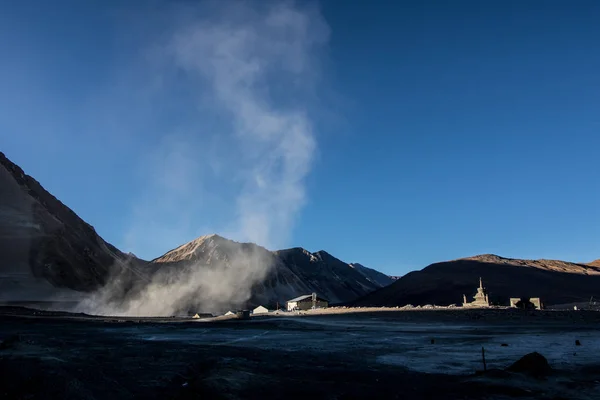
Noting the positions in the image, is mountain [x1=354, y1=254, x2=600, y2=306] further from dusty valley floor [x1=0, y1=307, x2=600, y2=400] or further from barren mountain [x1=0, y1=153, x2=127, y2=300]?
dusty valley floor [x1=0, y1=307, x2=600, y2=400]

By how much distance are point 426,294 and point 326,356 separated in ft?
427

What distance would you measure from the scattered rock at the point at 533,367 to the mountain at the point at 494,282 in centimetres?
11136

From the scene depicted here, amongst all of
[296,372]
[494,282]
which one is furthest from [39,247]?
[296,372]

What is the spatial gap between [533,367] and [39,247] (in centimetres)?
14742

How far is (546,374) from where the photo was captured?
1278 cm

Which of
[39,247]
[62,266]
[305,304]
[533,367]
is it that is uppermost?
[39,247]

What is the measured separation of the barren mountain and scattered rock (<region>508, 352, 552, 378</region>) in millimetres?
125725

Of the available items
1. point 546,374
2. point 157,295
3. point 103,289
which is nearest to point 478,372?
point 546,374

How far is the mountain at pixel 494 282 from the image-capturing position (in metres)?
126

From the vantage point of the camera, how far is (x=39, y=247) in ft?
438

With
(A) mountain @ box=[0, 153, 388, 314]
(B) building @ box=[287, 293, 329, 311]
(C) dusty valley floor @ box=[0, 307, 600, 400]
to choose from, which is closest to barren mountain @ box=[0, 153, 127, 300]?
(A) mountain @ box=[0, 153, 388, 314]

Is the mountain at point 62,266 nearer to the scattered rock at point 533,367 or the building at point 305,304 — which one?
the building at point 305,304

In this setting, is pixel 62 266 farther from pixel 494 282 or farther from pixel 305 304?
pixel 494 282

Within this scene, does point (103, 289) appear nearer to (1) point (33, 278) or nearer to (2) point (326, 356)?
(1) point (33, 278)
